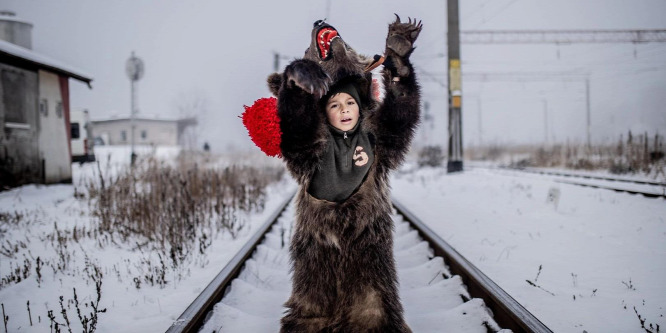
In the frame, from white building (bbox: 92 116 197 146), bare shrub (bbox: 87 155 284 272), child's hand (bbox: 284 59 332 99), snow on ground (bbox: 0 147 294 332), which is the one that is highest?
white building (bbox: 92 116 197 146)

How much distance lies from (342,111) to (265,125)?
43 cm

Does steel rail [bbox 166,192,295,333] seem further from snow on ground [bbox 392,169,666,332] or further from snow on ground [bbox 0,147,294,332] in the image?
snow on ground [bbox 392,169,666,332]

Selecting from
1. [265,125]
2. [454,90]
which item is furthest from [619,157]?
[265,125]

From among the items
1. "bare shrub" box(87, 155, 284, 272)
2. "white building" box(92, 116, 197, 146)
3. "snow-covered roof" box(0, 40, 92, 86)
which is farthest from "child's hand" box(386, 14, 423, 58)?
"white building" box(92, 116, 197, 146)

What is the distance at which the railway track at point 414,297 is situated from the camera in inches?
89.9

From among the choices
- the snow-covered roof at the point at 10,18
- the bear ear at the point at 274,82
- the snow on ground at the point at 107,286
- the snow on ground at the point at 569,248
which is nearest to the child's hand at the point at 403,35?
the bear ear at the point at 274,82

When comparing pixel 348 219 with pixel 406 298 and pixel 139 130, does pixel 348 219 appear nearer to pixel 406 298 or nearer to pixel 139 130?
pixel 406 298

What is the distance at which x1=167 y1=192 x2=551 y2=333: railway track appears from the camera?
228 cm

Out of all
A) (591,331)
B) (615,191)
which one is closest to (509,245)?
(591,331)

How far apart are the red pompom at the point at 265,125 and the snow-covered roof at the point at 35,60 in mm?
9484

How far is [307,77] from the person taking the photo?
1.74m

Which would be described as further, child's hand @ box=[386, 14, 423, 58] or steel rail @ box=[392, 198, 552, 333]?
steel rail @ box=[392, 198, 552, 333]

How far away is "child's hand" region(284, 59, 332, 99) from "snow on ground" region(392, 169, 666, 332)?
196 cm

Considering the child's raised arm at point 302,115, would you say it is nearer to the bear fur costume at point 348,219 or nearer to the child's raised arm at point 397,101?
the bear fur costume at point 348,219
